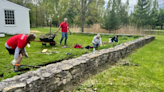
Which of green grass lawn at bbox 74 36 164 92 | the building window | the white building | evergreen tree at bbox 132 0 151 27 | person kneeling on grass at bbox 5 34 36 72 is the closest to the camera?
green grass lawn at bbox 74 36 164 92

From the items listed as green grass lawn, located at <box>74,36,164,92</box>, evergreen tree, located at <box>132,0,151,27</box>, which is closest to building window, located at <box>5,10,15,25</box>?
green grass lawn, located at <box>74,36,164,92</box>

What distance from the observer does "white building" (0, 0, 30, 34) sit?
12.4m

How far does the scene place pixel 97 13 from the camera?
72.2 feet

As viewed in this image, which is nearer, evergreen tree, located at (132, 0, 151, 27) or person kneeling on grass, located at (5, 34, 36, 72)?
person kneeling on grass, located at (5, 34, 36, 72)

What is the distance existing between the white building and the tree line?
27.6 feet

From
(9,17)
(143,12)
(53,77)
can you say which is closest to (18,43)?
(53,77)

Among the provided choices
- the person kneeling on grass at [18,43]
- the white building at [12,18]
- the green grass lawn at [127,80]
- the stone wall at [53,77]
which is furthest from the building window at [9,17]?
the green grass lawn at [127,80]

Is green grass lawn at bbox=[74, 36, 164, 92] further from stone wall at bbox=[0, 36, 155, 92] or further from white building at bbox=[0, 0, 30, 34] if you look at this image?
white building at bbox=[0, 0, 30, 34]

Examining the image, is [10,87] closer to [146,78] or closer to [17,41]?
[17,41]

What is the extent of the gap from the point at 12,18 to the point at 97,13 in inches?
511

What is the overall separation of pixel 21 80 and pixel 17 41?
64.1 inches

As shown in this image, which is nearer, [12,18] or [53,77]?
[53,77]

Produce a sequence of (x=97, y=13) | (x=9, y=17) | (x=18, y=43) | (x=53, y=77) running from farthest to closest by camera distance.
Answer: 1. (x=97, y=13)
2. (x=9, y=17)
3. (x=18, y=43)
4. (x=53, y=77)

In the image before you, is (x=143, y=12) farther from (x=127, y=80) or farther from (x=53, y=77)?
(x=53, y=77)
